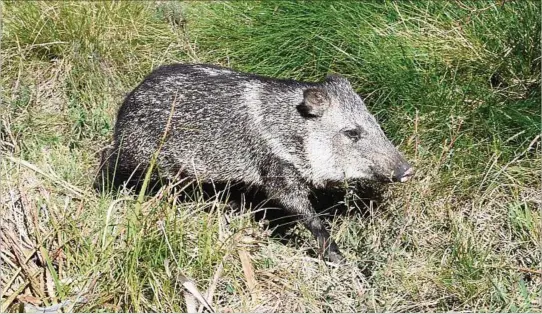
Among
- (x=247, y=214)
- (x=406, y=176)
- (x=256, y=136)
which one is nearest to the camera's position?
(x=406, y=176)

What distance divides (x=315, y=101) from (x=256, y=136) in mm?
386

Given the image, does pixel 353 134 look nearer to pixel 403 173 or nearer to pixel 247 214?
pixel 403 173

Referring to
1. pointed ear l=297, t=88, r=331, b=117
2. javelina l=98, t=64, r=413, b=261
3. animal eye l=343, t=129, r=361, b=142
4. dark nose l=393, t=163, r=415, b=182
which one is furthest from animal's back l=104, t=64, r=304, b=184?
dark nose l=393, t=163, r=415, b=182

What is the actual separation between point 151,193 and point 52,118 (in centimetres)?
Result: 107

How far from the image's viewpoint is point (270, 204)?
5047mm

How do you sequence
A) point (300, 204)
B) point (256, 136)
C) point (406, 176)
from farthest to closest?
point (256, 136), point (300, 204), point (406, 176)

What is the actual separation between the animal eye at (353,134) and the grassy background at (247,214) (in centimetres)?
40

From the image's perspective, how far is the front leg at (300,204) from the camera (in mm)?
4730

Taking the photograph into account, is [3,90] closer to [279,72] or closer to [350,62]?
[279,72]

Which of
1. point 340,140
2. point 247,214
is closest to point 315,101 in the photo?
point 340,140

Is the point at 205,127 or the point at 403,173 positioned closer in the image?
the point at 403,173

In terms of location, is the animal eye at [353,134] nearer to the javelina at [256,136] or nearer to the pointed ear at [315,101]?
the javelina at [256,136]

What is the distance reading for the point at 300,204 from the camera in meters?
4.81

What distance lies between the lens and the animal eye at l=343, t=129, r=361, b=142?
4.78 metres
